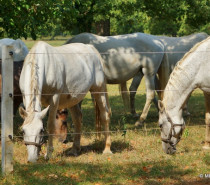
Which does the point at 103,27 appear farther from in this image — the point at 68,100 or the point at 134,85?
the point at 68,100

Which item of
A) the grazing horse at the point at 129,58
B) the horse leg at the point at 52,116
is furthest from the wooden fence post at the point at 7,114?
the grazing horse at the point at 129,58

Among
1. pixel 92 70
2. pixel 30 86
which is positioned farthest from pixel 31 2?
pixel 30 86

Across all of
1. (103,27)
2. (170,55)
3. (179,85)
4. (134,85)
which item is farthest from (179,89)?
(103,27)

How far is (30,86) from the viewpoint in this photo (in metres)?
6.36

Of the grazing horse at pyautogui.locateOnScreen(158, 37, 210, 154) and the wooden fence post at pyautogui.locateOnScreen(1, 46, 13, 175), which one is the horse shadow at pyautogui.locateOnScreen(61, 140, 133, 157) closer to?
the grazing horse at pyautogui.locateOnScreen(158, 37, 210, 154)

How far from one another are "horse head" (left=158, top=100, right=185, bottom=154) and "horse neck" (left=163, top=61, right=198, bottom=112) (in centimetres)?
13

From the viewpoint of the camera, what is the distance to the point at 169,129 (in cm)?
730

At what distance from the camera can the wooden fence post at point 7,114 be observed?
6.05m

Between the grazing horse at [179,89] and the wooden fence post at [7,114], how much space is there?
2509 millimetres

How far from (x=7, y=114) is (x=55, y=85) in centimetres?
109

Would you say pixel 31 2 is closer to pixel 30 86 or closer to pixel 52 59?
pixel 52 59

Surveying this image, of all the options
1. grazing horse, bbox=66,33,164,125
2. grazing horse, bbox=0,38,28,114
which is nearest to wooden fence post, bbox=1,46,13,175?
grazing horse, bbox=0,38,28,114

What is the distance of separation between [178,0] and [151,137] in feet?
16.2

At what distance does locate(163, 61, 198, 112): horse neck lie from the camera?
7.28 m
